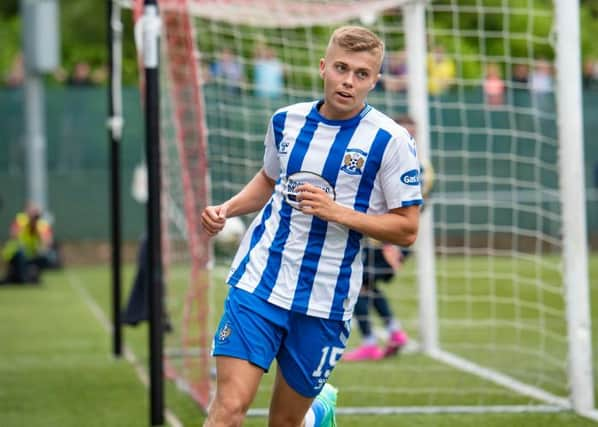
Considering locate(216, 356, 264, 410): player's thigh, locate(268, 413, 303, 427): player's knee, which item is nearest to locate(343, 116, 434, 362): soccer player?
locate(268, 413, 303, 427): player's knee

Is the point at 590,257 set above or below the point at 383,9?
below

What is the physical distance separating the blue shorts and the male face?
2.63 feet

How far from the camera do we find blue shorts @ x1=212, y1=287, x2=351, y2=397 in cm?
468

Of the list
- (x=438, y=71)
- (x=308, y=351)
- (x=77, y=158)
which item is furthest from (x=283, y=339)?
(x=77, y=158)

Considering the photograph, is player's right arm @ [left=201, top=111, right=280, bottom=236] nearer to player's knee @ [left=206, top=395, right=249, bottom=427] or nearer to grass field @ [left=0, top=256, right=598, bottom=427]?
player's knee @ [left=206, top=395, right=249, bottom=427]

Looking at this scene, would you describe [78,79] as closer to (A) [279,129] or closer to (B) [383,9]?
(B) [383,9]

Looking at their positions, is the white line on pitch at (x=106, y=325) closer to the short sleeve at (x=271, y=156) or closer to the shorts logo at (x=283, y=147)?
the short sleeve at (x=271, y=156)

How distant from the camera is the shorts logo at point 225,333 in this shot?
471 cm

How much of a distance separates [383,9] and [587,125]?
494 inches

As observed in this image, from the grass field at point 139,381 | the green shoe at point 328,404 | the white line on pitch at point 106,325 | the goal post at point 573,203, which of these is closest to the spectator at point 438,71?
the grass field at point 139,381

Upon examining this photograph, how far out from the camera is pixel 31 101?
1947cm

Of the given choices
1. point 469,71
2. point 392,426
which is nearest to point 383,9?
point 392,426

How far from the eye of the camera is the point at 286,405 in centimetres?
484

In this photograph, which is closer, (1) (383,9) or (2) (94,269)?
(1) (383,9)
